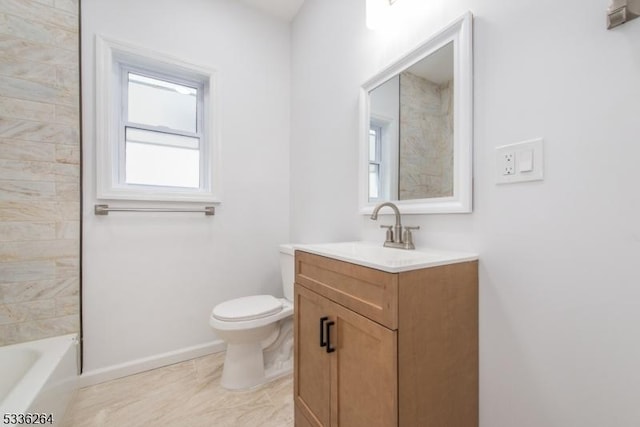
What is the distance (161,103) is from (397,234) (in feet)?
6.30

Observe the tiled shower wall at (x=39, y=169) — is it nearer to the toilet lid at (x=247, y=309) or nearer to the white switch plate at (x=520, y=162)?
the toilet lid at (x=247, y=309)

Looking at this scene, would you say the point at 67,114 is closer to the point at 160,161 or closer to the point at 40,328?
the point at 160,161

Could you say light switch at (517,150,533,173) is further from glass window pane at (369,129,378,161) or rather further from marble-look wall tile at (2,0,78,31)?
marble-look wall tile at (2,0,78,31)

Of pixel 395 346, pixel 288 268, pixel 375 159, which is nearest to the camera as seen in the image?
pixel 395 346

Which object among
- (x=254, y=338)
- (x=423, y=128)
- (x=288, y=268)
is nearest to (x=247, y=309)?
(x=254, y=338)

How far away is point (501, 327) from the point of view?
36.0 inches

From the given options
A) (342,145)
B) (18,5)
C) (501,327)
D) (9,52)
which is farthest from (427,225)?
(18,5)

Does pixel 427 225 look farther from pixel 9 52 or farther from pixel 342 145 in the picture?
pixel 9 52

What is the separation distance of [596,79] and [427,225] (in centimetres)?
66

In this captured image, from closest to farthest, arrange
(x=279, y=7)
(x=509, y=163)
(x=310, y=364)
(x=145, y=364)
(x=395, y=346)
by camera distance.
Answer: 1. (x=395, y=346)
2. (x=509, y=163)
3. (x=310, y=364)
4. (x=145, y=364)
5. (x=279, y=7)

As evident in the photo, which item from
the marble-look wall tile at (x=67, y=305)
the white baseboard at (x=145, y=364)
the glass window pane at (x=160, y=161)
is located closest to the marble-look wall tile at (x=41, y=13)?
the glass window pane at (x=160, y=161)

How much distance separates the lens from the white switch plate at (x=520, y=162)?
827 mm

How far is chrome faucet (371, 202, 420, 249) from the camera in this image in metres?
1.19

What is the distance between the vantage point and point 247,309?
1656mm
